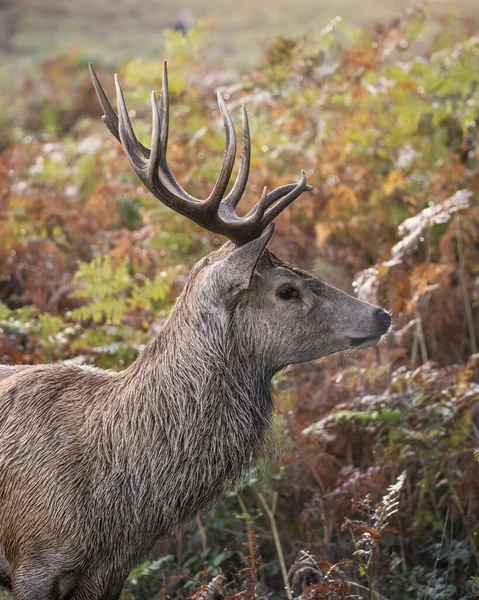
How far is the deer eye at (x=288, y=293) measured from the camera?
386 centimetres

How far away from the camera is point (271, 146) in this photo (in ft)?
Answer: 25.0

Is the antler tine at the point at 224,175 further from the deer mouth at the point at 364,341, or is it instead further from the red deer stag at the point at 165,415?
the deer mouth at the point at 364,341

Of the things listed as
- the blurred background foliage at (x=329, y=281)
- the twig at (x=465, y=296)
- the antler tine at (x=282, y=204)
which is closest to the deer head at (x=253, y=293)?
the antler tine at (x=282, y=204)

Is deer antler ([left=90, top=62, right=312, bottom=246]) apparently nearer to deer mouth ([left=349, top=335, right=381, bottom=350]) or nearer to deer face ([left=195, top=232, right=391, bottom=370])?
deer face ([left=195, top=232, right=391, bottom=370])

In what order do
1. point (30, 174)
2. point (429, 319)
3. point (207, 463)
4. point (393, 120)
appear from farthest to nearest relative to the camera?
Answer: 1. point (30, 174)
2. point (393, 120)
3. point (429, 319)
4. point (207, 463)

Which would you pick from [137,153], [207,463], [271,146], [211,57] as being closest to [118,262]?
[271,146]

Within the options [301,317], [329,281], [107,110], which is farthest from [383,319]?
[329,281]

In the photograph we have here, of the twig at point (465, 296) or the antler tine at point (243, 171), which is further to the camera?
the twig at point (465, 296)

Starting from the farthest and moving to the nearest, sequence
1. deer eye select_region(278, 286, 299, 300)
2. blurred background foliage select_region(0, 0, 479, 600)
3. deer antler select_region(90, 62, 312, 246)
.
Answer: blurred background foliage select_region(0, 0, 479, 600)
deer eye select_region(278, 286, 299, 300)
deer antler select_region(90, 62, 312, 246)

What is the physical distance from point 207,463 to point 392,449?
137 cm

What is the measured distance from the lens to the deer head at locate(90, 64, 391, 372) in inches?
146

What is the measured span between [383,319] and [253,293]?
607mm

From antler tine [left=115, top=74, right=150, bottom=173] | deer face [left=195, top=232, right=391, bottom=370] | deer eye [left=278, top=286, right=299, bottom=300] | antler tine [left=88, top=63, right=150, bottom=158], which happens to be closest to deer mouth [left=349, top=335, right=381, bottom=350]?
deer face [left=195, top=232, right=391, bottom=370]

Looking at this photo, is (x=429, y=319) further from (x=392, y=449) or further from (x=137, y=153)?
(x=137, y=153)
